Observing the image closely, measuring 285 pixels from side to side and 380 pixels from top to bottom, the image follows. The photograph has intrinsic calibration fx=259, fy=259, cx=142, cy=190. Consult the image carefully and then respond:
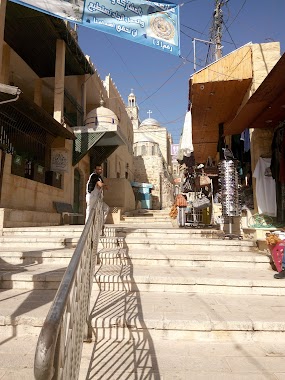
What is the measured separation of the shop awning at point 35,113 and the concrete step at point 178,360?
6.96 m

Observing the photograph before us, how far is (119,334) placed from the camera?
2828 mm

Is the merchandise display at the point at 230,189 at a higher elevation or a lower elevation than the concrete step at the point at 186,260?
higher

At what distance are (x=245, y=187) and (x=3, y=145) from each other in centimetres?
754

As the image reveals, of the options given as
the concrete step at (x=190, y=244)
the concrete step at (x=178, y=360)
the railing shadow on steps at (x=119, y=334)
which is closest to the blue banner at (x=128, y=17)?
the concrete step at (x=190, y=244)

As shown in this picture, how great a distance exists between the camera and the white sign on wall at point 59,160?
11.5 meters

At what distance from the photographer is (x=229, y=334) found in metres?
2.78

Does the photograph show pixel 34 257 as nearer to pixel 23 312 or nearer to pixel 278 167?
pixel 23 312

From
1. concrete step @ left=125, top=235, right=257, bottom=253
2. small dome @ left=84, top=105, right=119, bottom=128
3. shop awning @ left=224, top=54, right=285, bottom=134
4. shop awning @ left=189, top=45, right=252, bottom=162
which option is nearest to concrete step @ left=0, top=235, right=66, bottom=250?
concrete step @ left=125, top=235, right=257, bottom=253

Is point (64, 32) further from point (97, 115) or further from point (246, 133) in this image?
point (246, 133)

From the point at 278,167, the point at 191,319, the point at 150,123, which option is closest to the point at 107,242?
the point at 191,319

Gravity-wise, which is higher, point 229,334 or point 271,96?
point 271,96

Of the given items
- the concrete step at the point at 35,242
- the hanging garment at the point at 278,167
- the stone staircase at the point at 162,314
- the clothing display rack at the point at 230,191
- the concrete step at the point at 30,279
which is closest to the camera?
the stone staircase at the point at 162,314

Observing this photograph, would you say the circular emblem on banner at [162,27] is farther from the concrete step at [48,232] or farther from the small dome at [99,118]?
the small dome at [99,118]

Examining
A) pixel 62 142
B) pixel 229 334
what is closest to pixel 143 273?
pixel 229 334
